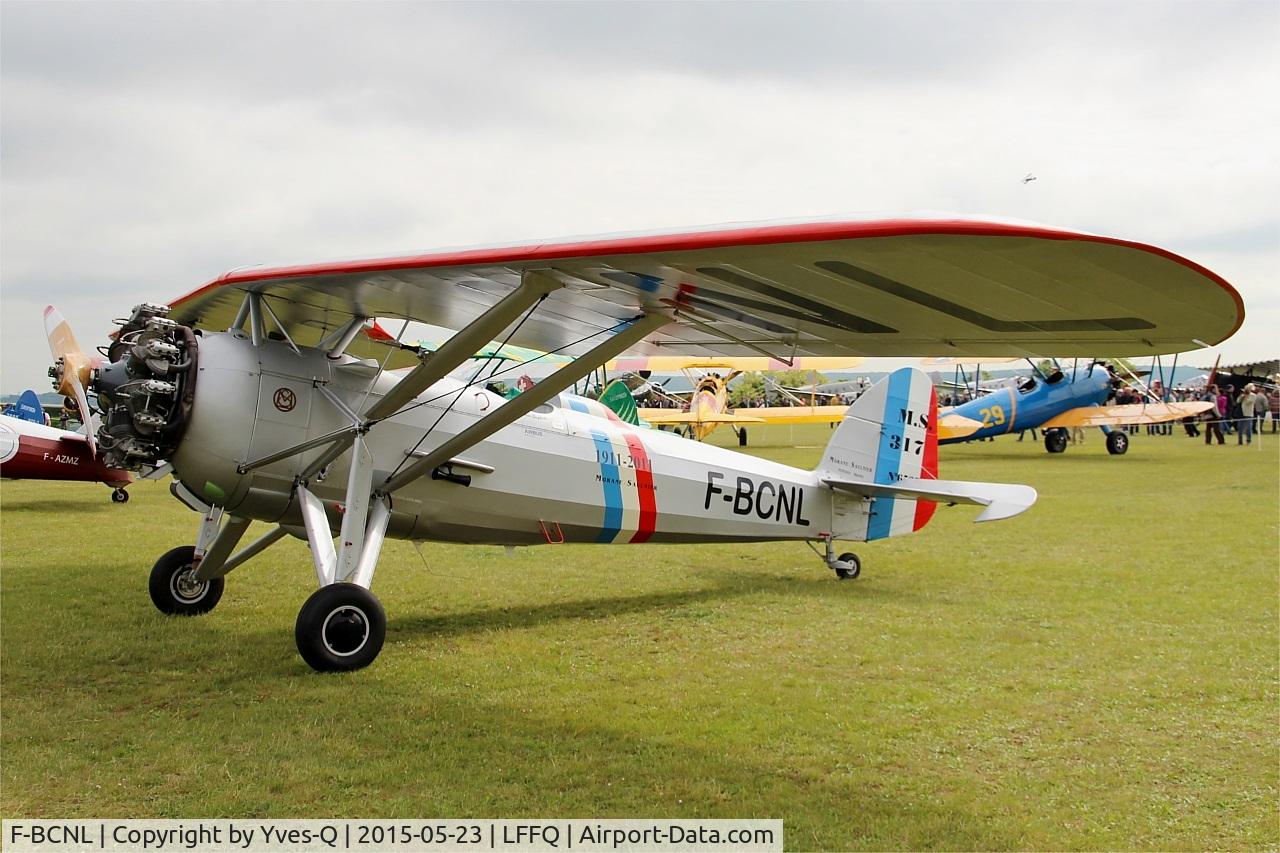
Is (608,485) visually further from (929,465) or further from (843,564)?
(929,465)

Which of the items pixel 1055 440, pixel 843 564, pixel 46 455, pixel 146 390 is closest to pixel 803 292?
pixel 146 390

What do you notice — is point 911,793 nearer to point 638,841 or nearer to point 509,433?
point 638,841

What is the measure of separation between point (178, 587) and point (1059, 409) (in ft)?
77.5

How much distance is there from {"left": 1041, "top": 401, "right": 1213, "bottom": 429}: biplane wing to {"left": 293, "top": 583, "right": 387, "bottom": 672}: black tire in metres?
23.4

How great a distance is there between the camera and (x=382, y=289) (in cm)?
573

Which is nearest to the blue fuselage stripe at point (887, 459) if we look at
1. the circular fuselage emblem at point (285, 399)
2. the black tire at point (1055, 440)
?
the circular fuselage emblem at point (285, 399)

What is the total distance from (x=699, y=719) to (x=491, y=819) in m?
1.53

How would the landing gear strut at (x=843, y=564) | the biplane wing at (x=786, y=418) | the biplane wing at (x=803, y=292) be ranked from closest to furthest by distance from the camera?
the biplane wing at (x=803, y=292), the landing gear strut at (x=843, y=564), the biplane wing at (x=786, y=418)

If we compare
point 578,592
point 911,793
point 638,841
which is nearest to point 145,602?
point 578,592

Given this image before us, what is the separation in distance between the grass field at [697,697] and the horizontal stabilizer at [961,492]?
80 cm

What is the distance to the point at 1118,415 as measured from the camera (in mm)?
25156

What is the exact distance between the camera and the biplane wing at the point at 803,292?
3.30m

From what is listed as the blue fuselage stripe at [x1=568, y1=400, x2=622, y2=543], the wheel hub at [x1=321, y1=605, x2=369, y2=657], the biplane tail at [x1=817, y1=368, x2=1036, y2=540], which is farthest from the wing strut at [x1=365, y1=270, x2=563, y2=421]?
the biplane tail at [x1=817, y1=368, x2=1036, y2=540]
